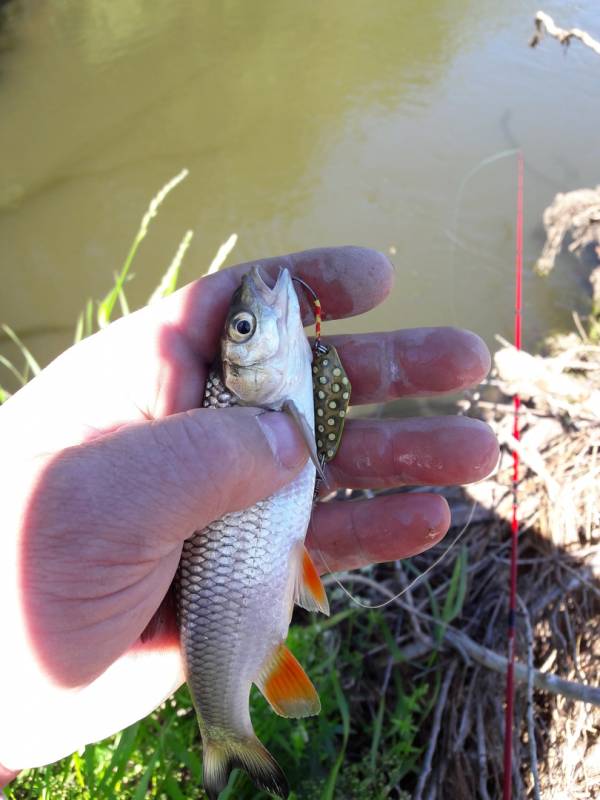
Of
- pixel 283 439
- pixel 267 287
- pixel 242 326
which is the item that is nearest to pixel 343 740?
pixel 283 439

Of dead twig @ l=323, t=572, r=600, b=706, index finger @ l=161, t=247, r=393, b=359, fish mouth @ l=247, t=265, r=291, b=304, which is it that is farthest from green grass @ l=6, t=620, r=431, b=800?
fish mouth @ l=247, t=265, r=291, b=304

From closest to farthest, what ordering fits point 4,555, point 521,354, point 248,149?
point 4,555, point 521,354, point 248,149

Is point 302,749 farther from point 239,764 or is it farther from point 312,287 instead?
point 312,287

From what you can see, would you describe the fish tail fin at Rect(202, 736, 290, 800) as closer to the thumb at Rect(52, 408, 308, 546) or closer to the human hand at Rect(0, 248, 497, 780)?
the human hand at Rect(0, 248, 497, 780)

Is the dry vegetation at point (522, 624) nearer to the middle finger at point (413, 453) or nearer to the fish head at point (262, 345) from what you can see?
the middle finger at point (413, 453)

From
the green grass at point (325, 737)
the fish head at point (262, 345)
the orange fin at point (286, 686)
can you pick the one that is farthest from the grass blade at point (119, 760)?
the fish head at point (262, 345)

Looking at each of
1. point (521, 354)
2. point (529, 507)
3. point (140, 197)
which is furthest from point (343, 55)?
point (529, 507)

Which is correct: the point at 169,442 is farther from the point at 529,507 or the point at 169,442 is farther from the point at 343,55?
the point at 343,55
